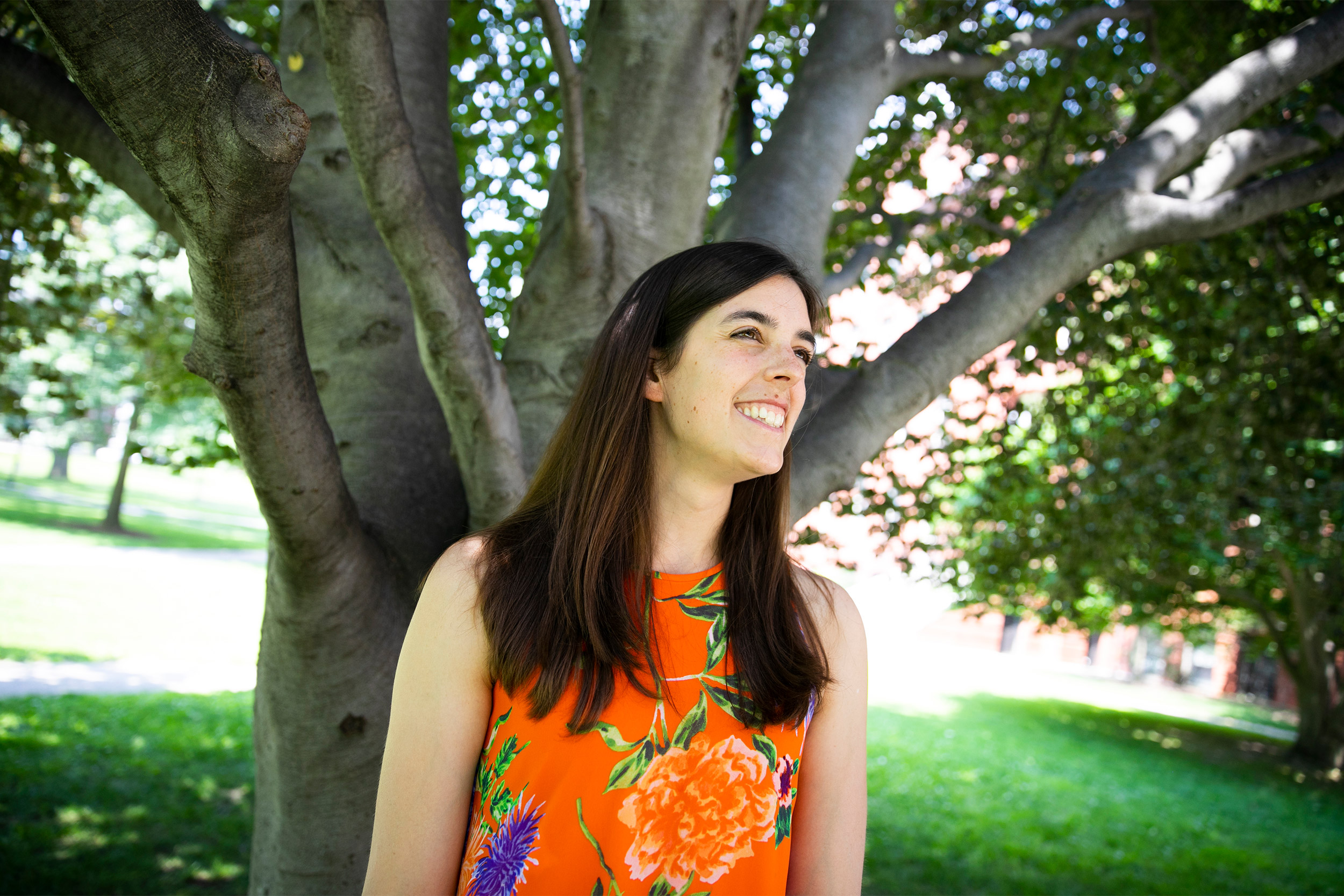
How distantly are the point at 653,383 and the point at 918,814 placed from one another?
6759mm

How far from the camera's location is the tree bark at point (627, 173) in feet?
8.48

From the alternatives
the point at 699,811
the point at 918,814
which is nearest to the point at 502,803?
Answer: the point at 699,811

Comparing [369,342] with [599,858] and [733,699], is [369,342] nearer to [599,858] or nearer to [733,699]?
[733,699]

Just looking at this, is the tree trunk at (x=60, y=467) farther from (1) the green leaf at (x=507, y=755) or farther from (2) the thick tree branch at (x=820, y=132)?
(1) the green leaf at (x=507, y=755)

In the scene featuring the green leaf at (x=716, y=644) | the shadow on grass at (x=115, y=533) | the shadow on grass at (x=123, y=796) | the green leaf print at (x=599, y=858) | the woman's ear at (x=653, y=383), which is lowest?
the shadow on grass at (x=123, y=796)

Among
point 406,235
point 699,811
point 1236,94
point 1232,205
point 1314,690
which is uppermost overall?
point 1236,94

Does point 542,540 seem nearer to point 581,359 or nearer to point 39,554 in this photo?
point 581,359

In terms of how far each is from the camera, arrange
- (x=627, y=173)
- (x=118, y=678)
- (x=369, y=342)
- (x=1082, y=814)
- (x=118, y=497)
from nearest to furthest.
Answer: (x=369, y=342) < (x=627, y=173) < (x=1082, y=814) < (x=118, y=678) < (x=118, y=497)

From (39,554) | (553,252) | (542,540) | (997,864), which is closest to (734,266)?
(542,540)

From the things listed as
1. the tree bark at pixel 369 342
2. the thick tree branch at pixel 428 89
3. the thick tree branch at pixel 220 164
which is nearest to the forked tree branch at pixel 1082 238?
the tree bark at pixel 369 342

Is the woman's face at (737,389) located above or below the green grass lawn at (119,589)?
above

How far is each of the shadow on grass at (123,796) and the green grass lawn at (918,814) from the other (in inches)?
0.5

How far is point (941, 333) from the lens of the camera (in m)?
2.84

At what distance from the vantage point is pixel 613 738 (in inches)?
63.0
